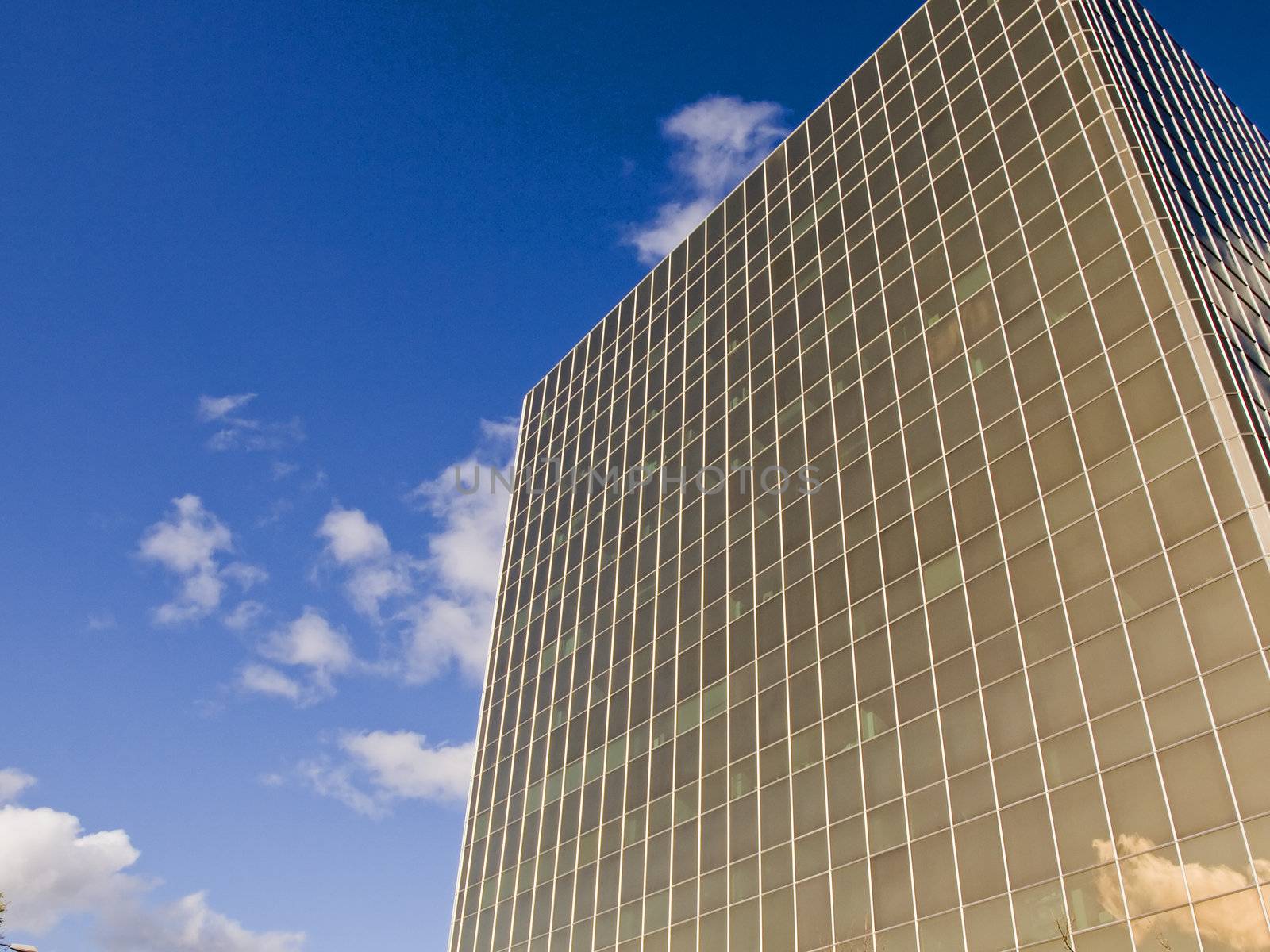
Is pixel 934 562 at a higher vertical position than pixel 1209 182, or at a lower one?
lower

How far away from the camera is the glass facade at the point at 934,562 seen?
104 ft

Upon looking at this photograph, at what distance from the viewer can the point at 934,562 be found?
41.2 metres

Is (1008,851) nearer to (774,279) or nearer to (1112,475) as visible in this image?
(1112,475)

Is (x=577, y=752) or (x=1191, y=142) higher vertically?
(x=1191, y=142)

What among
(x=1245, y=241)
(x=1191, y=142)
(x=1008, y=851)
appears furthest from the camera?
(x=1191, y=142)

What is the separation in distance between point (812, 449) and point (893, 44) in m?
25.3

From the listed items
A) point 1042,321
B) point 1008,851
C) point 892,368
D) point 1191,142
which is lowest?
point 1008,851

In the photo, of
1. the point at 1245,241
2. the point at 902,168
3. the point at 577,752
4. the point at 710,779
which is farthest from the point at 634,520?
the point at 1245,241

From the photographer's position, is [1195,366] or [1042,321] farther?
[1042,321]

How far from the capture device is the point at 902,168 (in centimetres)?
5497

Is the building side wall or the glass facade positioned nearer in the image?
the glass facade

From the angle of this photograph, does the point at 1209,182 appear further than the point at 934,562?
Yes

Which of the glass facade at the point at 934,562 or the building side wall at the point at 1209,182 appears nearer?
the glass facade at the point at 934,562

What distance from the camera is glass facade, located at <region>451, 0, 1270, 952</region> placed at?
3167 cm
